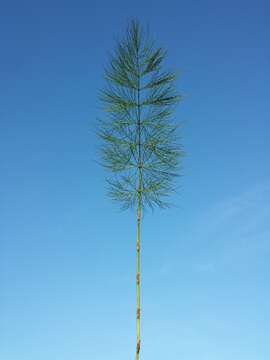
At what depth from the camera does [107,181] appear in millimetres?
15781

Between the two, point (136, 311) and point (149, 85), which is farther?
point (149, 85)

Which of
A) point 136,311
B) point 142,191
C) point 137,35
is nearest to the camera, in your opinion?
point 136,311

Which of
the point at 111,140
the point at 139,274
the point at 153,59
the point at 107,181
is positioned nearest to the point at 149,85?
the point at 153,59

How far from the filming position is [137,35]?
1644 centimetres

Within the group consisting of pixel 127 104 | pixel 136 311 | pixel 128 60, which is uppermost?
pixel 128 60

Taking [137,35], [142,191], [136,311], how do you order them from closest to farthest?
[136,311]
[142,191]
[137,35]

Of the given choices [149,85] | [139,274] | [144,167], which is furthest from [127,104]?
[139,274]

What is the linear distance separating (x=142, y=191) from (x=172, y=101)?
8.98 ft

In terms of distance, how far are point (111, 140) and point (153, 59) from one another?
2.63 meters

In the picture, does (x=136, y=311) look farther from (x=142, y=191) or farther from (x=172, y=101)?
(x=172, y=101)

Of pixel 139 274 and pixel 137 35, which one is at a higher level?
pixel 137 35

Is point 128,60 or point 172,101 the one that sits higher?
point 128,60

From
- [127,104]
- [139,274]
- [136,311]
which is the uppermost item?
[127,104]

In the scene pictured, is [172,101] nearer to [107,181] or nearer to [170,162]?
[170,162]
